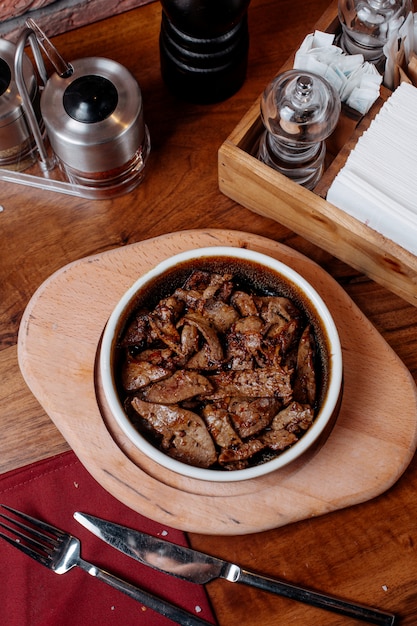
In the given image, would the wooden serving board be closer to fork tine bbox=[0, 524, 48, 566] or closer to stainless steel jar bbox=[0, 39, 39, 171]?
fork tine bbox=[0, 524, 48, 566]

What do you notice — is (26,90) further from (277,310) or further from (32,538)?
(32,538)

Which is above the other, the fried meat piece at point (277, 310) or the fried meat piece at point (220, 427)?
the fried meat piece at point (277, 310)

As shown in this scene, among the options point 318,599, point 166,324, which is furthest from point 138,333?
point 318,599

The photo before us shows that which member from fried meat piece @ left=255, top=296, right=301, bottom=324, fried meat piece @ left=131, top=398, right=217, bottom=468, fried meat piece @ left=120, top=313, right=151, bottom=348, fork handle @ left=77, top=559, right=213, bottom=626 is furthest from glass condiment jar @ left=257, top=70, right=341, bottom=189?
fork handle @ left=77, top=559, right=213, bottom=626

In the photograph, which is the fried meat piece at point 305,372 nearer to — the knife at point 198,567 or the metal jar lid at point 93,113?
the knife at point 198,567

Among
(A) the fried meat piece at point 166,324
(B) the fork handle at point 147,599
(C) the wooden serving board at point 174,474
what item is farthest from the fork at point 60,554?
(A) the fried meat piece at point 166,324
